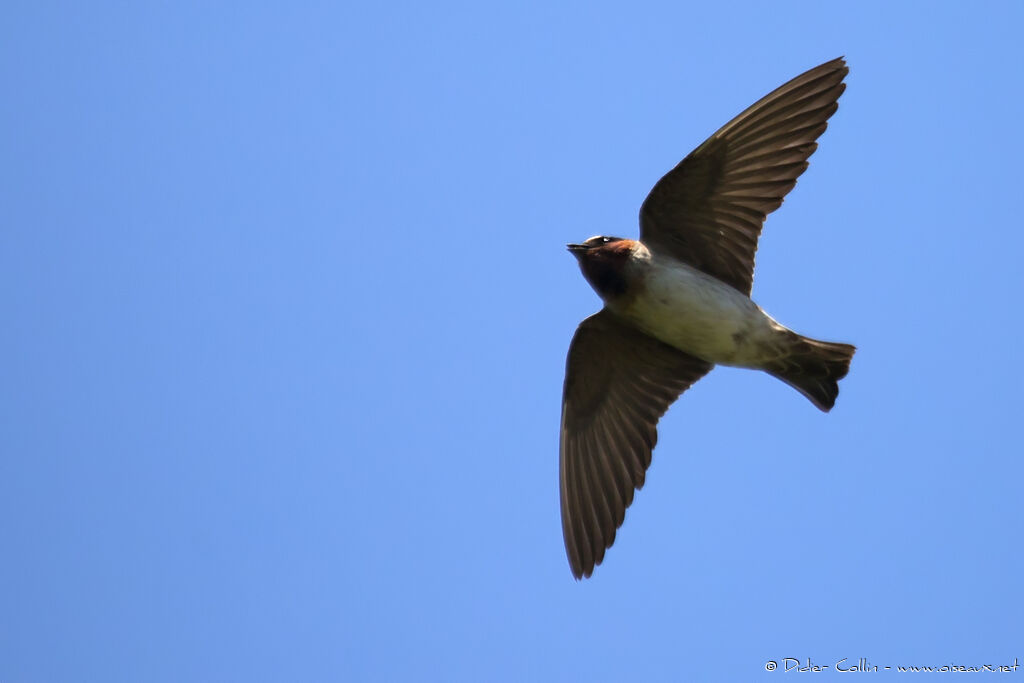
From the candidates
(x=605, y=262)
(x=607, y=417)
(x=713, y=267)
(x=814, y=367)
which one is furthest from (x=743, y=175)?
(x=607, y=417)

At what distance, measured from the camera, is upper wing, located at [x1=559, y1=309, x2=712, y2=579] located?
7.94 meters

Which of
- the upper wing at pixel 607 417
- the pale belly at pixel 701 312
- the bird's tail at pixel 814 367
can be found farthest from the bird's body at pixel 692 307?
the upper wing at pixel 607 417

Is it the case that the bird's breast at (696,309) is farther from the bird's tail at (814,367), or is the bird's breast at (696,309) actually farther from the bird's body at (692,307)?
the bird's tail at (814,367)

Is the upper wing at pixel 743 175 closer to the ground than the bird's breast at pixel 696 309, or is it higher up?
higher up

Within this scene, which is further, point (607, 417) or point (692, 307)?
point (607, 417)

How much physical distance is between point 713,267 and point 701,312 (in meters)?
0.37

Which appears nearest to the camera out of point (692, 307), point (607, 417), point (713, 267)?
point (692, 307)

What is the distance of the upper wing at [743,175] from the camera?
24.7 ft

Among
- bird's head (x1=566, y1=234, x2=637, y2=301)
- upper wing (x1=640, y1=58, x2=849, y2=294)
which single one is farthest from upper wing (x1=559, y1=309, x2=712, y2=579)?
upper wing (x1=640, y1=58, x2=849, y2=294)

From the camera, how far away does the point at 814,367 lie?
764cm

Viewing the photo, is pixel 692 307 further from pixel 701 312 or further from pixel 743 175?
pixel 743 175

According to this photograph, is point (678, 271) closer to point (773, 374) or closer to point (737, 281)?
point (737, 281)

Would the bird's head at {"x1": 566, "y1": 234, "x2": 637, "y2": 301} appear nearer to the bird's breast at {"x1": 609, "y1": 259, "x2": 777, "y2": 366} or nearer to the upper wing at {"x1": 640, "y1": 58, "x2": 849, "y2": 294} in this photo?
the bird's breast at {"x1": 609, "y1": 259, "x2": 777, "y2": 366}

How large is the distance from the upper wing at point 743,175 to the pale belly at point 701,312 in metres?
0.20
